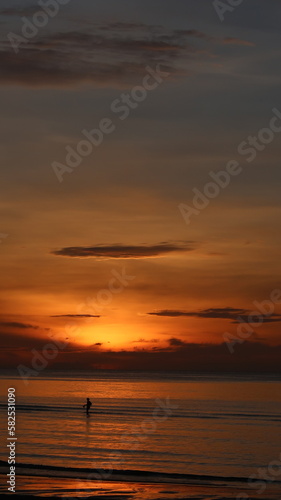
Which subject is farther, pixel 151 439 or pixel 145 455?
pixel 151 439

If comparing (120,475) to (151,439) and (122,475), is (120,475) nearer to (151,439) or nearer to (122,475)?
(122,475)

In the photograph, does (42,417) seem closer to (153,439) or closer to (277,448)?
(153,439)

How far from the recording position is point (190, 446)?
178 feet

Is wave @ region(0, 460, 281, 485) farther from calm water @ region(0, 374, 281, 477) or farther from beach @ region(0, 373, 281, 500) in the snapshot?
calm water @ region(0, 374, 281, 477)

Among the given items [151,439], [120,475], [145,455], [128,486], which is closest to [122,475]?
[120,475]

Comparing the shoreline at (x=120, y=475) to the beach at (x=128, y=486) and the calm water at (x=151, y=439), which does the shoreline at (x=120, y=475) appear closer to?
the beach at (x=128, y=486)

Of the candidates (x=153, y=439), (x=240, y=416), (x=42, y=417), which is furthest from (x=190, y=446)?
(x=240, y=416)

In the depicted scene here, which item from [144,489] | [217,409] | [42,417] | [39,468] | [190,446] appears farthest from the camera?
[217,409]

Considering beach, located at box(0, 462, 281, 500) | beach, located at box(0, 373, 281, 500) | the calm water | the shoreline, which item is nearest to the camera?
beach, located at box(0, 462, 281, 500)

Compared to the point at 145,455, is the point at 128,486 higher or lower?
lower

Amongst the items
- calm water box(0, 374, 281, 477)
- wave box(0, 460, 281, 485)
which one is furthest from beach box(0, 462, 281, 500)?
calm water box(0, 374, 281, 477)

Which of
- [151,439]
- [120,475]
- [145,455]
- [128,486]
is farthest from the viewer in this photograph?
[151,439]

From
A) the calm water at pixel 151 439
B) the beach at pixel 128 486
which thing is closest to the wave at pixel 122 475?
the beach at pixel 128 486

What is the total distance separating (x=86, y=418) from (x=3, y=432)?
21.7 meters
